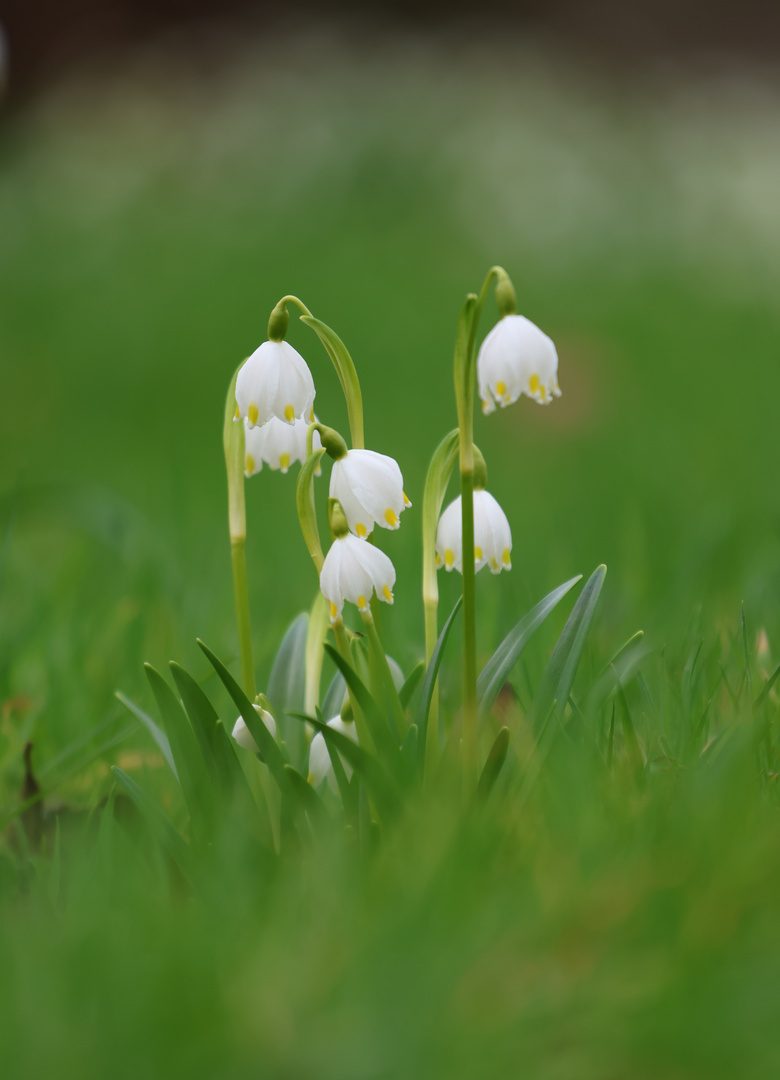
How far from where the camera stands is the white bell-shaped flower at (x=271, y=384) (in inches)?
46.3

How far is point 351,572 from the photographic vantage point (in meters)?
1.18

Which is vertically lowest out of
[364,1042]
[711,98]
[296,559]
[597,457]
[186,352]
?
[364,1042]

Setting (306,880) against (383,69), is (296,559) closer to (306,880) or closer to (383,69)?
(306,880)

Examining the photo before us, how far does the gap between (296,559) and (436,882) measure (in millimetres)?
2033

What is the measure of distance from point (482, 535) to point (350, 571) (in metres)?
0.22

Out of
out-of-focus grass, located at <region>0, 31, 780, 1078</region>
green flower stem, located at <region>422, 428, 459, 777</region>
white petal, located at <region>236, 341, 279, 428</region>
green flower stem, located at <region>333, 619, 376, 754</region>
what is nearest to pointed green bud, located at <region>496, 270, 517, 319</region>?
green flower stem, located at <region>422, 428, 459, 777</region>

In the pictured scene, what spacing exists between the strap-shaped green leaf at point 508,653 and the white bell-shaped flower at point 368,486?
25cm

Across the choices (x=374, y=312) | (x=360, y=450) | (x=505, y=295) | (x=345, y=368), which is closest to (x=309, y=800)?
(x=360, y=450)

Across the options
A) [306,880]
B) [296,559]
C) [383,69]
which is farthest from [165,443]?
[383,69]

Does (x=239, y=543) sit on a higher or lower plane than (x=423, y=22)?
lower

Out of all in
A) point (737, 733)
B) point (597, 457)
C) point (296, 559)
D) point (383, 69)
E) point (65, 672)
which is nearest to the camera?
point (737, 733)

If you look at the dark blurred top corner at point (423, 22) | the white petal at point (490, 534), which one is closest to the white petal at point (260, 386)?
the white petal at point (490, 534)

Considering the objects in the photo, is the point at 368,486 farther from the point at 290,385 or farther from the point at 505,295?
the point at 505,295

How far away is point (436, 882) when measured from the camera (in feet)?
3.23
